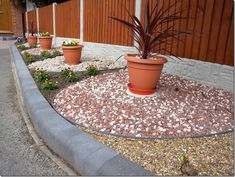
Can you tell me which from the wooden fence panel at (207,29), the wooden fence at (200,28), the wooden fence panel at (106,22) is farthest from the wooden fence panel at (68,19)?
the wooden fence panel at (207,29)

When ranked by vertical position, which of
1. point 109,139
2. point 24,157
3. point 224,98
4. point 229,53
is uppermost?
point 229,53

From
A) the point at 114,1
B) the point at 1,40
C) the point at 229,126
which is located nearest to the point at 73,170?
the point at 229,126

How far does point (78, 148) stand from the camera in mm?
2291

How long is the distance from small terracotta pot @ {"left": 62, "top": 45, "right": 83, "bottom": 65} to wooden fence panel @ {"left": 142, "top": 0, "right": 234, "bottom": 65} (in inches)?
99.3

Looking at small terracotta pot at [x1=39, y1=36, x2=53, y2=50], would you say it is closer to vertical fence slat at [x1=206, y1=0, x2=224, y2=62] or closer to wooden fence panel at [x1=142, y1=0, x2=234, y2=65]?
wooden fence panel at [x1=142, y1=0, x2=234, y2=65]

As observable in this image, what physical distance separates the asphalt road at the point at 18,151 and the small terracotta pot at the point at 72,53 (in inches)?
91.7

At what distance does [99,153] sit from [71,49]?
14.0 ft

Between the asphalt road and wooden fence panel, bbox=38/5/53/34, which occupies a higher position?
wooden fence panel, bbox=38/5/53/34

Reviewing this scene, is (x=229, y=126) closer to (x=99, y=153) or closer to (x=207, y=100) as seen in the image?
(x=207, y=100)

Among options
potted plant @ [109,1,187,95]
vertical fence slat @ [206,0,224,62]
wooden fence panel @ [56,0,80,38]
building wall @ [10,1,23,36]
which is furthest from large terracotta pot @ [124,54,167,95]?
building wall @ [10,1,23,36]

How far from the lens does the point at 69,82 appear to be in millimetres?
4781

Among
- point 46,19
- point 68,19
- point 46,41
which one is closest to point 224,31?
point 68,19

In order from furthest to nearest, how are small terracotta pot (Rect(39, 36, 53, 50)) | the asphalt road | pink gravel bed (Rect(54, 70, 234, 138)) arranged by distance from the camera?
small terracotta pot (Rect(39, 36, 53, 50)), pink gravel bed (Rect(54, 70, 234, 138)), the asphalt road

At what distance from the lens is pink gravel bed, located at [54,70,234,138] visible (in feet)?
9.11
